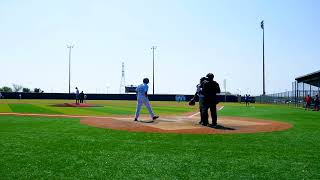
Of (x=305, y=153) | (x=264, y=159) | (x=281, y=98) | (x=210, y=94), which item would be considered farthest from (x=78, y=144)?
(x=281, y=98)

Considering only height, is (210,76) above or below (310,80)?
below

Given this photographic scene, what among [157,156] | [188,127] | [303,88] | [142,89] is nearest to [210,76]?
[188,127]

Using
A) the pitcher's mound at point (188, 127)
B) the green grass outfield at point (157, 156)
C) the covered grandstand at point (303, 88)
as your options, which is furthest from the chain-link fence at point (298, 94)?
the green grass outfield at point (157, 156)

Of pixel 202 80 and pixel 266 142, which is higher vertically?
pixel 202 80

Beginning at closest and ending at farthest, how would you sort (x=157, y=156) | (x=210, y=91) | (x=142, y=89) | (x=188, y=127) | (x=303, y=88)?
(x=157, y=156) → (x=188, y=127) → (x=210, y=91) → (x=142, y=89) → (x=303, y=88)

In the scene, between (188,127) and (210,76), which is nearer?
(188,127)

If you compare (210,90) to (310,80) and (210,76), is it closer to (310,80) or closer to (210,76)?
(210,76)

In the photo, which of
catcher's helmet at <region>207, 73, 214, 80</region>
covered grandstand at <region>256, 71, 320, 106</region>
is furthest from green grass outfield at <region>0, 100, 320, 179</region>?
covered grandstand at <region>256, 71, 320, 106</region>

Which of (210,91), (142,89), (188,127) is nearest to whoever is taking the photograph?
(188,127)

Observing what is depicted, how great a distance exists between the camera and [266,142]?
885 cm

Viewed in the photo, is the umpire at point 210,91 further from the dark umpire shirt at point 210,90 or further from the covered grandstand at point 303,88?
the covered grandstand at point 303,88

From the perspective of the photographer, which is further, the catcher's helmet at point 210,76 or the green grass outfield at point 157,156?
the catcher's helmet at point 210,76

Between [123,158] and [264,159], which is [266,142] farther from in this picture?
[123,158]

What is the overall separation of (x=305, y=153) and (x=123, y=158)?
3431mm
